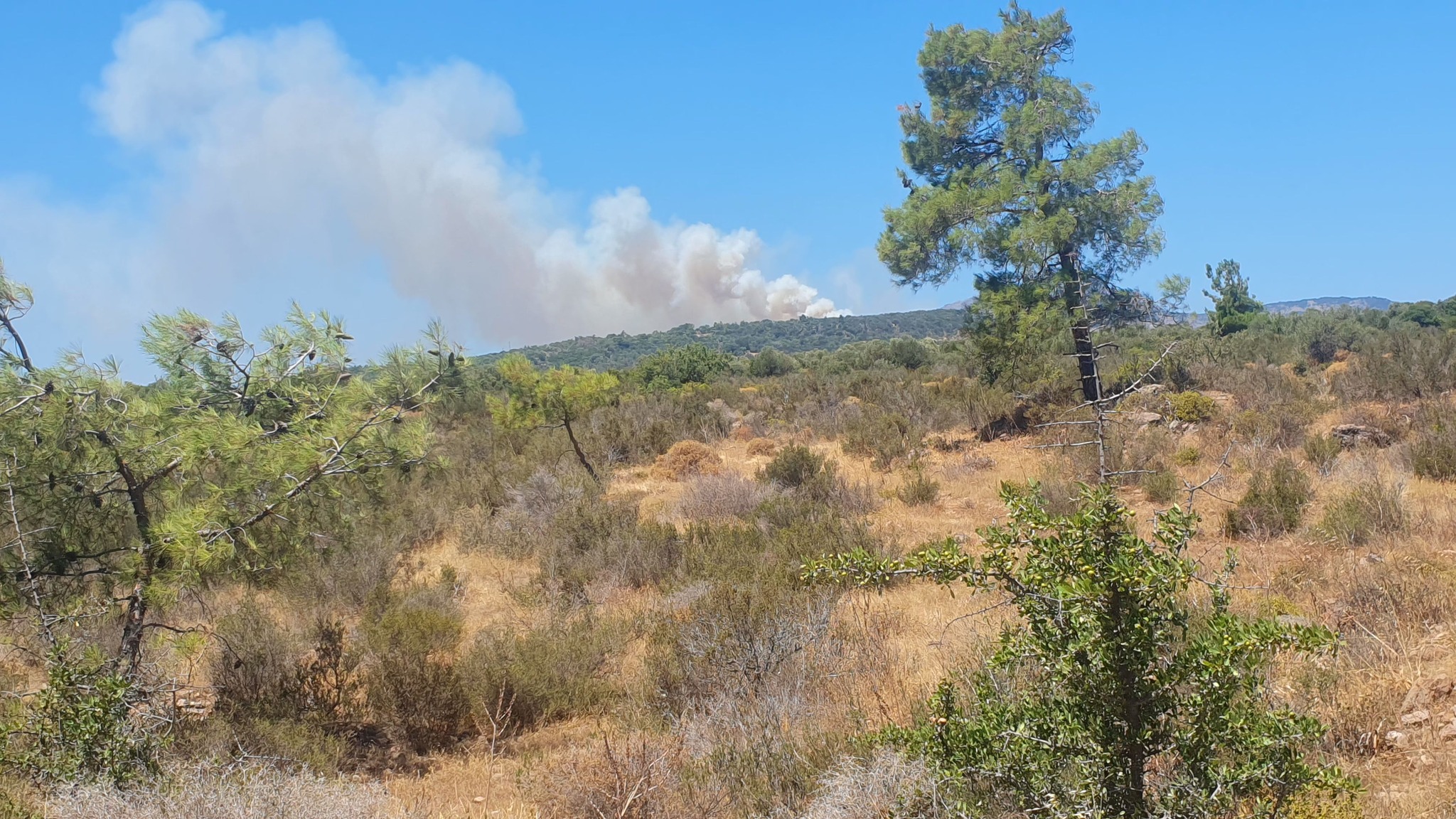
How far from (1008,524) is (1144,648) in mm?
459

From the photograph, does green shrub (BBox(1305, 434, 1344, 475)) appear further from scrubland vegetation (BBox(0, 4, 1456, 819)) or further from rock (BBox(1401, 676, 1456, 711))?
→ rock (BBox(1401, 676, 1456, 711))

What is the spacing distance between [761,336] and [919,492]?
8740cm

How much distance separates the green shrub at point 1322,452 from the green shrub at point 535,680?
8.04m

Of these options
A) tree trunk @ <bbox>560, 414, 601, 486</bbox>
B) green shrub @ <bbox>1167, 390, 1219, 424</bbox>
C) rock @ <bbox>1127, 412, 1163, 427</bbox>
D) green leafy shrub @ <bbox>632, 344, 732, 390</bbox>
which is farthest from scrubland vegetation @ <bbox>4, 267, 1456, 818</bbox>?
green leafy shrub @ <bbox>632, 344, 732, 390</bbox>

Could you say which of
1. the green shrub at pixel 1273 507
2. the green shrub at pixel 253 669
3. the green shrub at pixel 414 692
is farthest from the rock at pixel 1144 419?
the green shrub at pixel 253 669

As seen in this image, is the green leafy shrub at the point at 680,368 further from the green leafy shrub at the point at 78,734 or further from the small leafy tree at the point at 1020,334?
the green leafy shrub at the point at 78,734

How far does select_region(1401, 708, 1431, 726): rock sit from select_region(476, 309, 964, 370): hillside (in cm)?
6618

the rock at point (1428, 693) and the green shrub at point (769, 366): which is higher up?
the green shrub at point (769, 366)

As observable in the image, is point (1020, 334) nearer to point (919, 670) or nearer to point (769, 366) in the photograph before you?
point (919, 670)

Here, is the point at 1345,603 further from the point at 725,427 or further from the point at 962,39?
the point at 962,39

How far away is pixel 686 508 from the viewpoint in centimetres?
948

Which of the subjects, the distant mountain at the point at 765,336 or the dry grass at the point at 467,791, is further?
the distant mountain at the point at 765,336

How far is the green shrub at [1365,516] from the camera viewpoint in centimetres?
593

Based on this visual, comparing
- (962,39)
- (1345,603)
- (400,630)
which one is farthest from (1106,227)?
(400,630)
